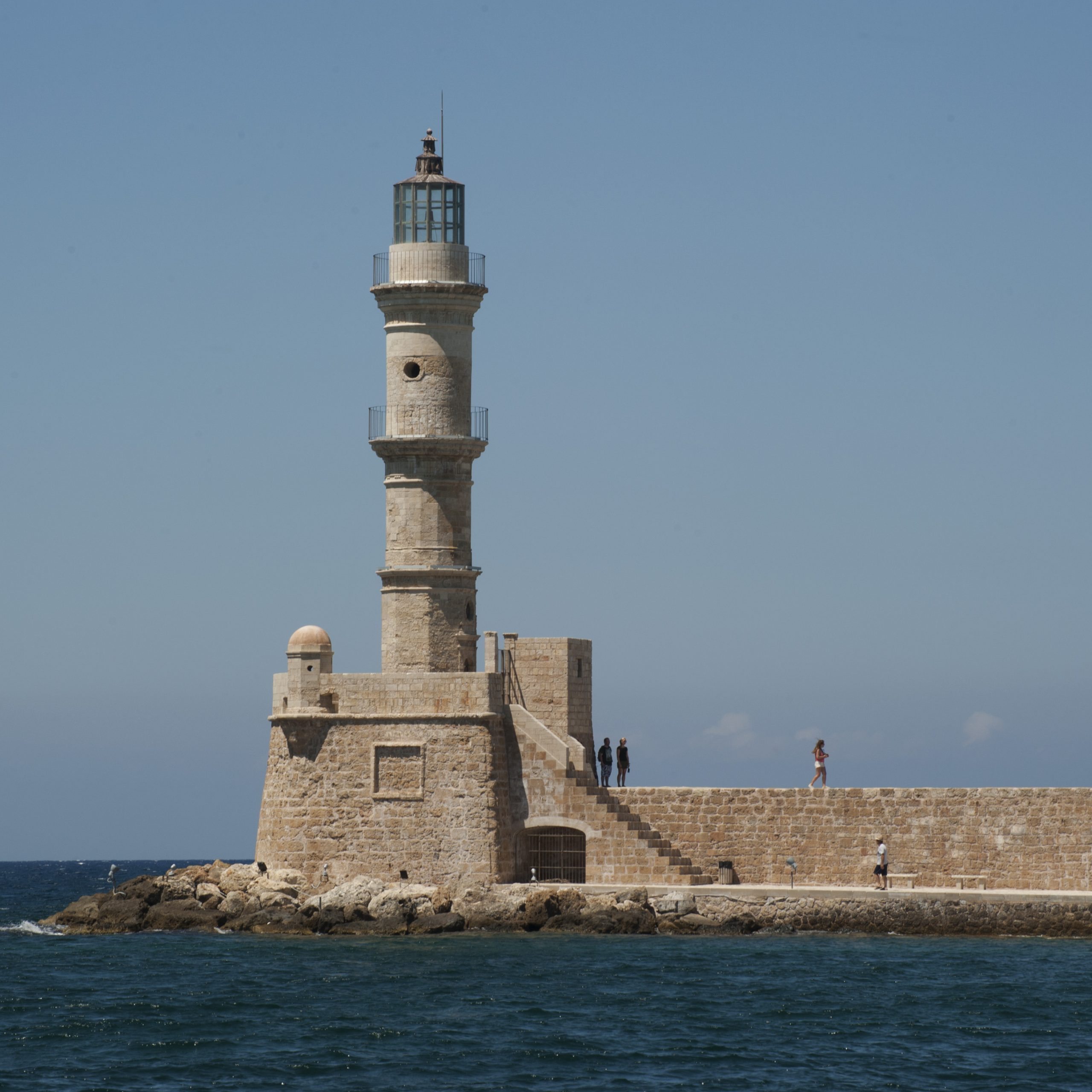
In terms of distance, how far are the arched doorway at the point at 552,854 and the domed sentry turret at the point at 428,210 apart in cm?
1099

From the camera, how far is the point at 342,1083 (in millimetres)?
24594

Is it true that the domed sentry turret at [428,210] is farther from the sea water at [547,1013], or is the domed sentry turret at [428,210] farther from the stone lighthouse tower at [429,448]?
the sea water at [547,1013]

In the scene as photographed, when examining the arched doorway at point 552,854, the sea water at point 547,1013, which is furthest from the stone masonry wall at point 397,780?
the sea water at point 547,1013

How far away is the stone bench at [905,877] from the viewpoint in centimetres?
3497

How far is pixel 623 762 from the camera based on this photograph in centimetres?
3812

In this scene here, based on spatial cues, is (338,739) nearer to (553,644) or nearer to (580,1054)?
(553,644)

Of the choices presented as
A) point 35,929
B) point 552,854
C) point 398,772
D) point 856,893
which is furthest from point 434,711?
point 35,929

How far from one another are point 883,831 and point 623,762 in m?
5.21

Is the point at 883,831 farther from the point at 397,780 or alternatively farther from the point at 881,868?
the point at 397,780

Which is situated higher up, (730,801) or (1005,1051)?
(730,801)

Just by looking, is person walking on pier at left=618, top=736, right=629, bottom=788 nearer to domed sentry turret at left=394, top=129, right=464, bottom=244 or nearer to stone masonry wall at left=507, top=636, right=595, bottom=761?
stone masonry wall at left=507, top=636, right=595, bottom=761

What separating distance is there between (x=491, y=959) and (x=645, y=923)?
10.6 ft

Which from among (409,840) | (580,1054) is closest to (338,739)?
(409,840)

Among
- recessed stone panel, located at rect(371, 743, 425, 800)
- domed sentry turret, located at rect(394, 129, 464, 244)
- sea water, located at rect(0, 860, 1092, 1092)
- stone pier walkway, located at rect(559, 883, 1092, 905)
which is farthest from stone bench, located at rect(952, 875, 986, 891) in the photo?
domed sentry turret, located at rect(394, 129, 464, 244)
